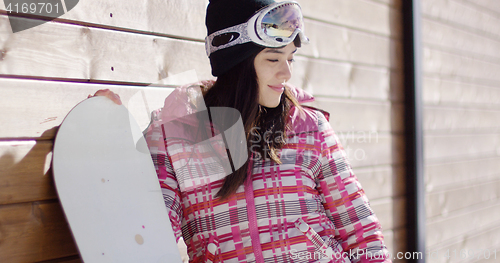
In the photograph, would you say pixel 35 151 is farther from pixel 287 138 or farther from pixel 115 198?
pixel 287 138

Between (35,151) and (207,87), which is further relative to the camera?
(207,87)

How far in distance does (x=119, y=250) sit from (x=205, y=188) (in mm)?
316

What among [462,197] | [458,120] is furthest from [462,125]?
[462,197]

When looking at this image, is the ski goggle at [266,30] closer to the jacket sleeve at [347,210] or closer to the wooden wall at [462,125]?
the jacket sleeve at [347,210]

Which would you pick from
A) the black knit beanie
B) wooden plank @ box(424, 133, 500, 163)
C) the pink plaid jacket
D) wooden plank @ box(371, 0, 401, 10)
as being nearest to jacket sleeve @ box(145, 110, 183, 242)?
the pink plaid jacket

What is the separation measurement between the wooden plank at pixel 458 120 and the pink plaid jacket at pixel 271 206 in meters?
1.71

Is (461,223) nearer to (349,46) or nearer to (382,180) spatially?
(382,180)

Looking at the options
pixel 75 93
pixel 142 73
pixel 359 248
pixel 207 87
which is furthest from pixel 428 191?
pixel 75 93

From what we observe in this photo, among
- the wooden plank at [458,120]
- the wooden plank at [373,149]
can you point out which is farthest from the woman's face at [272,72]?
the wooden plank at [458,120]

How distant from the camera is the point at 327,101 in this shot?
2094 millimetres

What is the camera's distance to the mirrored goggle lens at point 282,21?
1232 millimetres

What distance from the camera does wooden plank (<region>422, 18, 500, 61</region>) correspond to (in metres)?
2.80

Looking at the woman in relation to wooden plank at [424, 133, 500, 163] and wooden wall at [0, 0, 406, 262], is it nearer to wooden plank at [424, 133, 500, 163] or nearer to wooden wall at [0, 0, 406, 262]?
wooden wall at [0, 0, 406, 262]

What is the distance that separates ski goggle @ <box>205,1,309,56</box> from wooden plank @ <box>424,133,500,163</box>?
6.10ft
